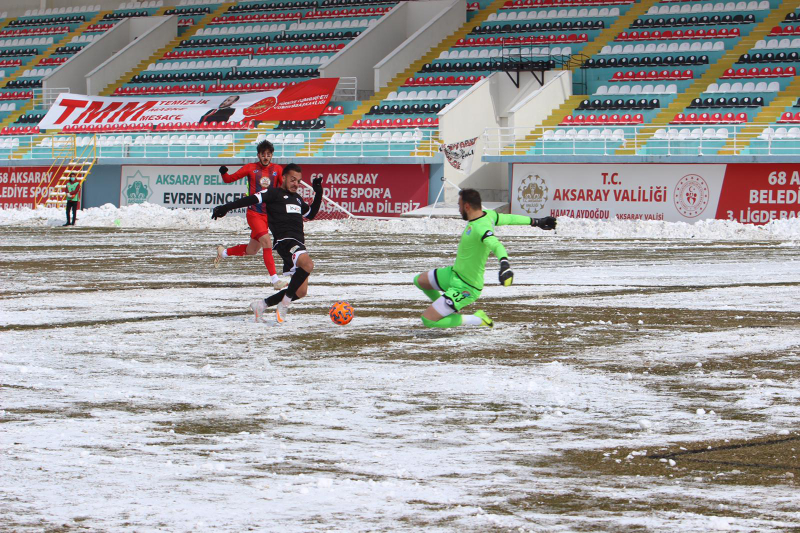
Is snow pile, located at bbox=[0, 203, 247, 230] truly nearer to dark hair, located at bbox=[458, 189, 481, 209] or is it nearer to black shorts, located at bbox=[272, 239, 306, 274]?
black shorts, located at bbox=[272, 239, 306, 274]

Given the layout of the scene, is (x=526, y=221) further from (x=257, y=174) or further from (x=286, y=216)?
(x=257, y=174)

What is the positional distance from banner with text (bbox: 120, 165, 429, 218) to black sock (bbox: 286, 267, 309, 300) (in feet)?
81.2

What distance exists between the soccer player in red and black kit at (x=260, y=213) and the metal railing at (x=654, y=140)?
62.1 ft

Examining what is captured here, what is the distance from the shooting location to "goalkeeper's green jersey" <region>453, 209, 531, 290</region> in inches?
421

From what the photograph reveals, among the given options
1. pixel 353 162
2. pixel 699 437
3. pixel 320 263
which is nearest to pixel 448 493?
pixel 699 437

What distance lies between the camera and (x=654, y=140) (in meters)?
32.8

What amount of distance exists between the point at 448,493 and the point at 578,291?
9750 millimetres

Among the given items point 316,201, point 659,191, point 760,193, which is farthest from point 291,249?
point 659,191

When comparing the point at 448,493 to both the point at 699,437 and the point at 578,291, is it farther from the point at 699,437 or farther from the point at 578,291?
the point at 578,291

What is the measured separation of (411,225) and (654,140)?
7235mm

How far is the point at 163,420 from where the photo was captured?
6.93m

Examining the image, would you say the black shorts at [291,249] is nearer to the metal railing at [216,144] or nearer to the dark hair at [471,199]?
the dark hair at [471,199]

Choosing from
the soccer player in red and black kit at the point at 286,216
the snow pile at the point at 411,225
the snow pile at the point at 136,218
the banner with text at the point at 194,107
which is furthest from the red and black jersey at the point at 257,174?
the banner with text at the point at 194,107

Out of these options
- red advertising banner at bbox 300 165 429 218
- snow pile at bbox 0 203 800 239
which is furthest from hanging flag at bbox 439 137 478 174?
snow pile at bbox 0 203 800 239
